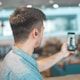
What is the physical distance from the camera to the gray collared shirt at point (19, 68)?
968 mm

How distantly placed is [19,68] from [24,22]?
0.20 m

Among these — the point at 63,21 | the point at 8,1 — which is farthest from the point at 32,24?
the point at 63,21

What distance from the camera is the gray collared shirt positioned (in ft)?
3.18

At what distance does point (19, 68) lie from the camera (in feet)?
3.24

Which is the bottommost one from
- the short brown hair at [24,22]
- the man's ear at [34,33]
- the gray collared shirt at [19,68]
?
the gray collared shirt at [19,68]

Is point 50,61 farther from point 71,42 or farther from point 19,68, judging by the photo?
point 19,68

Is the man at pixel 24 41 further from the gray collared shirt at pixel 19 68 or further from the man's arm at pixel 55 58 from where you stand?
the man's arm at pixel 55 58

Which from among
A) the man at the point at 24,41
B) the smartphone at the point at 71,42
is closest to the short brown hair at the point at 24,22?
the man at the point at 24,41

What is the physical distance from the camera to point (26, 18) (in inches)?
41.0

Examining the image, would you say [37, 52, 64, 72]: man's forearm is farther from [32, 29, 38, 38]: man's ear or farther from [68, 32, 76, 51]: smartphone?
[32, 29, 38, 38]: man's ear

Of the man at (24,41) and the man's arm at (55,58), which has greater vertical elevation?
the man at (24,41)

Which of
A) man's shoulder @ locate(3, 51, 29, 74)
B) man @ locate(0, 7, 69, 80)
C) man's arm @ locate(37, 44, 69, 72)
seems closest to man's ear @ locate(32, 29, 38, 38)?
man @ locate(0, 7, 69, 80)

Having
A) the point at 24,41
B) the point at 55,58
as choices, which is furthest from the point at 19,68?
the point at 55,58

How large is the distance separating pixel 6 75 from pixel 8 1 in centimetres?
452
